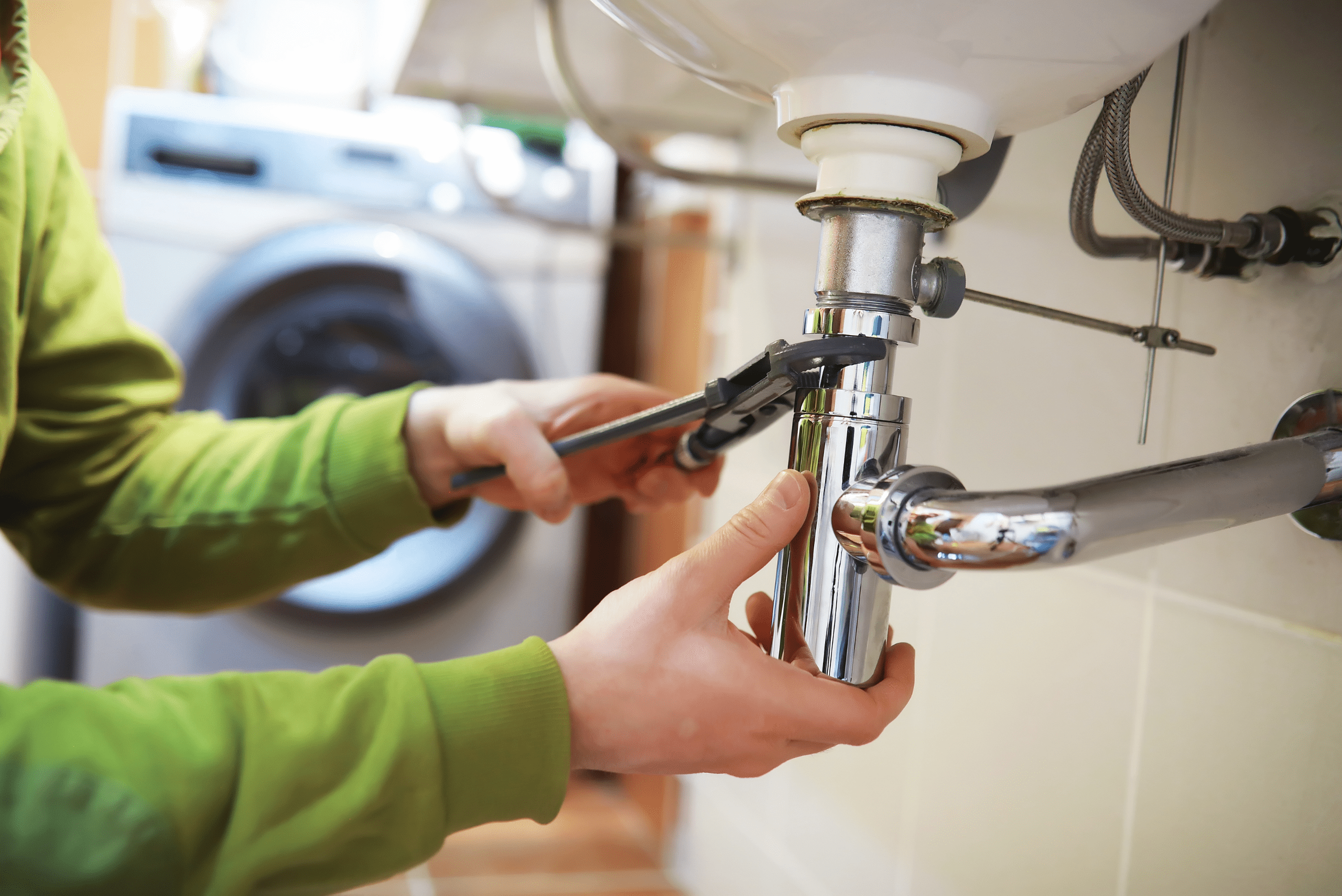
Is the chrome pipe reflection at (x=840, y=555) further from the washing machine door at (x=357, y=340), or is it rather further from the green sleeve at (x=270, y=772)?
the washing machine door at (x=357, y=340)

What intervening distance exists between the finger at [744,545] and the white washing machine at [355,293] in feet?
2.82

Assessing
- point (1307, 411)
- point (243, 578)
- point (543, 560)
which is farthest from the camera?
point (543, 560)

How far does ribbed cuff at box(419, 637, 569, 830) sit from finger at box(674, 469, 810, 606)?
0.06 metres

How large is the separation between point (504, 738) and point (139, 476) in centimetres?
44

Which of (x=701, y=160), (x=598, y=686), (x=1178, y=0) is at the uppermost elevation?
(x=701, y=160)

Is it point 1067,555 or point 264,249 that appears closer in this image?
point 1067,555

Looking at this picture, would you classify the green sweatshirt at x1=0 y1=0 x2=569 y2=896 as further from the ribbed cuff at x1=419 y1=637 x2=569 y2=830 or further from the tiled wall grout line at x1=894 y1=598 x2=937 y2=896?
the tiled wall grout line at x1=894 y1=598 x2=937 y2=896

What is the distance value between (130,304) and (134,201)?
0.14 meters

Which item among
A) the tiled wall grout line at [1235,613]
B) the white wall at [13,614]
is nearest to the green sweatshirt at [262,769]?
the tiled wall grout line at [1235,613]

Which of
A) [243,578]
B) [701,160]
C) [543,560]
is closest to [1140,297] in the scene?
[243,578]

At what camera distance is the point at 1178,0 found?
0.28 meters

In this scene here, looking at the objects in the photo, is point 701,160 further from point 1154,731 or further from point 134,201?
point 1154,731

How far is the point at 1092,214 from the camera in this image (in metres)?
0.41

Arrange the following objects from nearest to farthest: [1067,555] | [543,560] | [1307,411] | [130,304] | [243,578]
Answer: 1. [1067,555]
2. [1307,411]
3. [243,578]
4. [130,304]
5. [543,560]
